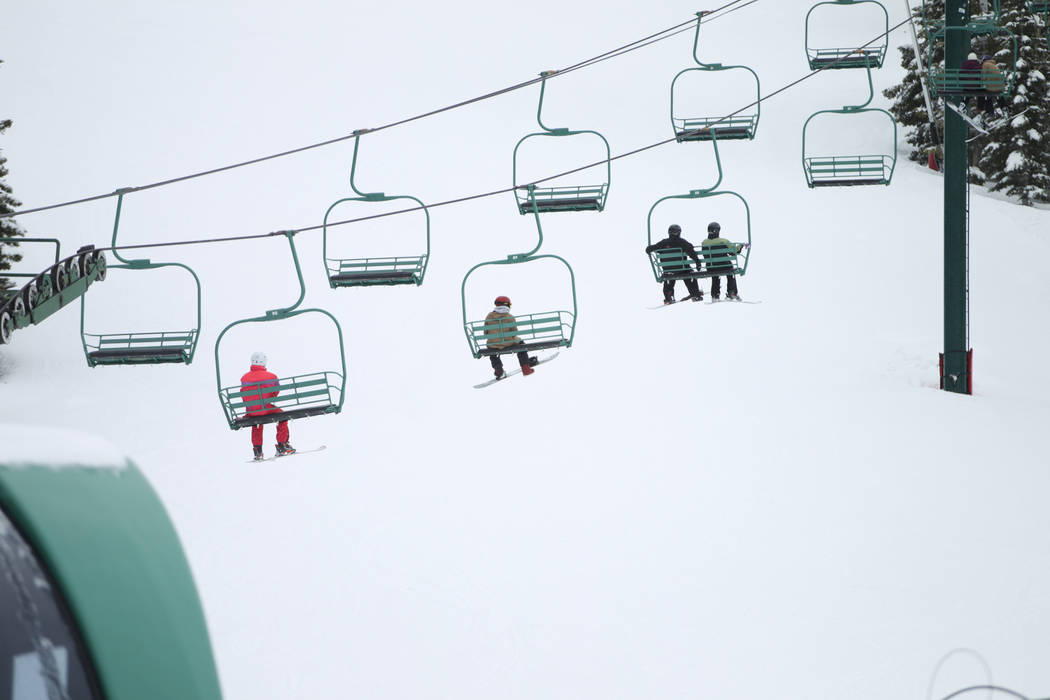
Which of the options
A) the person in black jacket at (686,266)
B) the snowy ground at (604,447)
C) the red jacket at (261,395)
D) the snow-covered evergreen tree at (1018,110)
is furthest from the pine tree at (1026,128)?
the red jacket at (261,395)

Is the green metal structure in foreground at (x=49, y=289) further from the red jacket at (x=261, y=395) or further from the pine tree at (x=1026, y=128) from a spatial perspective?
the pine tree at (x=1026, y=128)

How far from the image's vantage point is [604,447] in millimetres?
15148

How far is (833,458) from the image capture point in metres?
13.0

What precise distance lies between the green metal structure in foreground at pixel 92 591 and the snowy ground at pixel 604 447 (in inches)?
351

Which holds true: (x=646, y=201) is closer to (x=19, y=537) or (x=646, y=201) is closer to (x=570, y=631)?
(x=570, y=631)

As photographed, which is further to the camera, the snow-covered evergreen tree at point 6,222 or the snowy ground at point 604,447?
the snow-covered evergreen tree at point 6,222

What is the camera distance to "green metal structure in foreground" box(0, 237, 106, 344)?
6.01 m

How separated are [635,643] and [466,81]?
33.3 meters

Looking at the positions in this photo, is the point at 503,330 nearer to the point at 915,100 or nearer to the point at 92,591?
the point at 92,591

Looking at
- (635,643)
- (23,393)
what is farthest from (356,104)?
(635,643)

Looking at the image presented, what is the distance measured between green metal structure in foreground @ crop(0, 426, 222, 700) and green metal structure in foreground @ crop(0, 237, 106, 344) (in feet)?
18.3

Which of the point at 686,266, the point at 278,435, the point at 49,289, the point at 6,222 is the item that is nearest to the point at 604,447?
the point at 278,435

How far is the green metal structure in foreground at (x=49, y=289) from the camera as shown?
6008 millimetres

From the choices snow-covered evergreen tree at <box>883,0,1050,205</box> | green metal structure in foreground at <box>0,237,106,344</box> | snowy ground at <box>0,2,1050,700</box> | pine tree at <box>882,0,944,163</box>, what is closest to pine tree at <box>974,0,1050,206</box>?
snow-covered evergreen tree at <box>883,0,1050,205</box>
